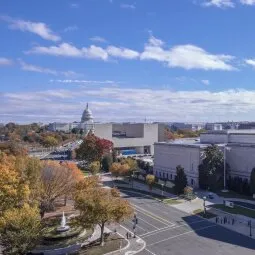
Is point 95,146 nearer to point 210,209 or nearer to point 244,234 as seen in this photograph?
point 210,209

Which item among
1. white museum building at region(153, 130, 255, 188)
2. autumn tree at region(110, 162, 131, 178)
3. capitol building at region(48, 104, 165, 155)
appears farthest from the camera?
capitol building at region(48, 104, 165, 155)

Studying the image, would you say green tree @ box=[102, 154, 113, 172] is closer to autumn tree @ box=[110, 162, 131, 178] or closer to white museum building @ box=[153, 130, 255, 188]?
white museum building @ box=[153, 130, 255, 188]

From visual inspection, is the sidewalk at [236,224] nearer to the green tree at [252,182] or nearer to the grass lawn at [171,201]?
the grass lawn at [171,201]

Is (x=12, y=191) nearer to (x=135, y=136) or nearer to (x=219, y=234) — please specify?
(x=219, y=234)

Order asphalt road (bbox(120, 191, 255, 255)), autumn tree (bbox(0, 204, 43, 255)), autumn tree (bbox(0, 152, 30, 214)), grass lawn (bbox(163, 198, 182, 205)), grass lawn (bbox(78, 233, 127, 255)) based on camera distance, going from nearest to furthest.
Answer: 1. autumn tree (bbox(0, 204, 43, 255))
2. grass lawn (bbox(78, 233, 127, 255))
3. asphalt road (bbox(120, 191, 255, 255))
4. autumn tree (bbox(0, 152, 30, 214))
5. grass lawn (bbox(163, 198, 182, 205))

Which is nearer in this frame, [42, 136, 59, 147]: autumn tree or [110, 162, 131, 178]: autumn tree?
[110, 162, 131, 178]: autumn tree

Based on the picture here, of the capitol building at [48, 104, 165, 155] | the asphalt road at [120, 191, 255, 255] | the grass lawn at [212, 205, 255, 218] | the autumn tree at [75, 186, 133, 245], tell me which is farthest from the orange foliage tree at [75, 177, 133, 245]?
the capitol building at [48, 104, 165, 155]

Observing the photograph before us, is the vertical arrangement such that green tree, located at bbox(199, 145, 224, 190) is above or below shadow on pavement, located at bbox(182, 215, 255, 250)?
above
